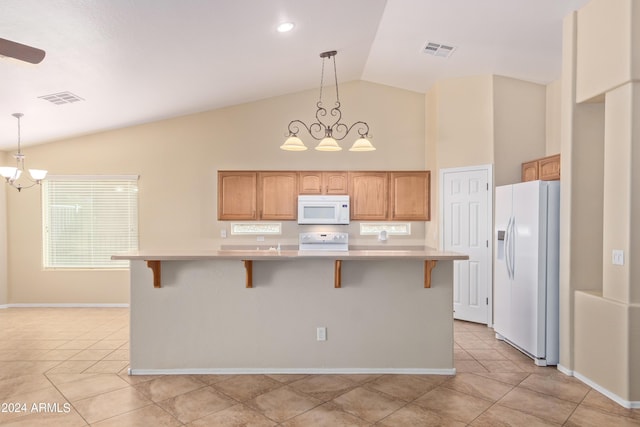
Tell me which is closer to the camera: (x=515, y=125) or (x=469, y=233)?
(x=515, y=125)

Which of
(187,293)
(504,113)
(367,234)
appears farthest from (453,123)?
(187,293)

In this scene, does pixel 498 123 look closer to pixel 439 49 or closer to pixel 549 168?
pixel 549 168

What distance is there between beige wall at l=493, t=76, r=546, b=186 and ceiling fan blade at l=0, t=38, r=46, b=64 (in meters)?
4.65

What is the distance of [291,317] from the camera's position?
3410 millimetres

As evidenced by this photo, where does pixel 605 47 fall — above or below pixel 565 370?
above

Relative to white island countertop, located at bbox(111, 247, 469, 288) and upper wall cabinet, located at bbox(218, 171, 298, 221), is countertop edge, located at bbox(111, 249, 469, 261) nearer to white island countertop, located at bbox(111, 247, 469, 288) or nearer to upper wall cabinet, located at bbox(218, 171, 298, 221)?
white island countertop, located at bbox(111, 247, 469, 288)

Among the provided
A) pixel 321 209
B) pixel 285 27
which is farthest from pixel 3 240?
pixel 285 27

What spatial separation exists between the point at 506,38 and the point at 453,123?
132cm

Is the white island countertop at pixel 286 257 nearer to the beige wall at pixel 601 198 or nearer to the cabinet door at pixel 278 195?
the beige wall at pixel 601 198

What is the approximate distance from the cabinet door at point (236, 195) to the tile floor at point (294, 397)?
2.41 m

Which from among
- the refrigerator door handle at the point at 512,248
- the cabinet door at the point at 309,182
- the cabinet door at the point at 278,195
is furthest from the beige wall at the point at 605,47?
the cabinet door at the point at 278,195

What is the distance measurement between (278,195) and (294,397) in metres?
3.29

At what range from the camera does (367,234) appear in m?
5.96

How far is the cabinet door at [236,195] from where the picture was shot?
5.75m
